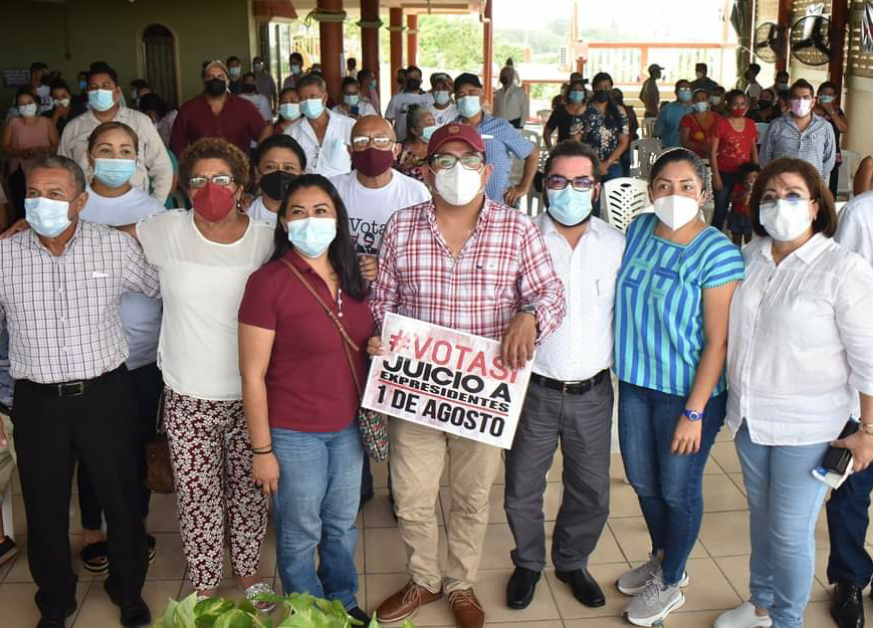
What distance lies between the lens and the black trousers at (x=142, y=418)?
353 centimetres

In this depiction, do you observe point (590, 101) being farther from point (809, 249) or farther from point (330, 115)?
point (809, 249)

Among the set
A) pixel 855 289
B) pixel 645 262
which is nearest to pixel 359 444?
pixel 645 262

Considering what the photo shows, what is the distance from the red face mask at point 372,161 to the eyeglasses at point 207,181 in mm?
775

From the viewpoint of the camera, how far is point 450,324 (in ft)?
10.0

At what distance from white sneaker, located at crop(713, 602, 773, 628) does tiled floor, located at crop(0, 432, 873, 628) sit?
71mm

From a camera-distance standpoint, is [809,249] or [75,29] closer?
[809,249]

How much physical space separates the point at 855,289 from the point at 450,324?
122 centimetres

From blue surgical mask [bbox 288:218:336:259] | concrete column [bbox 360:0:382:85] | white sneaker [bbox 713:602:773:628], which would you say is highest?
concrete column [bbox 360:0:382:85]

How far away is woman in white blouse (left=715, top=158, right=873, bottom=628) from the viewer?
274 centimetres

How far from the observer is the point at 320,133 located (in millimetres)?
5574

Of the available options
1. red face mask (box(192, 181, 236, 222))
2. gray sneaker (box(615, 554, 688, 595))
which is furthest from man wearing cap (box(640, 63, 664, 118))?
red face mask (box(192, 181, 236, 222))

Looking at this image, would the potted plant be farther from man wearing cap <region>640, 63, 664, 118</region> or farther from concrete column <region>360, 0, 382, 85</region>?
concrete column <region>360, 0, 382, 85</region>

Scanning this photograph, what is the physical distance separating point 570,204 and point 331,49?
37.1 ft

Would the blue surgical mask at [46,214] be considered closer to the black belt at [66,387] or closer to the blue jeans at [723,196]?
the black belt at [66,387]
